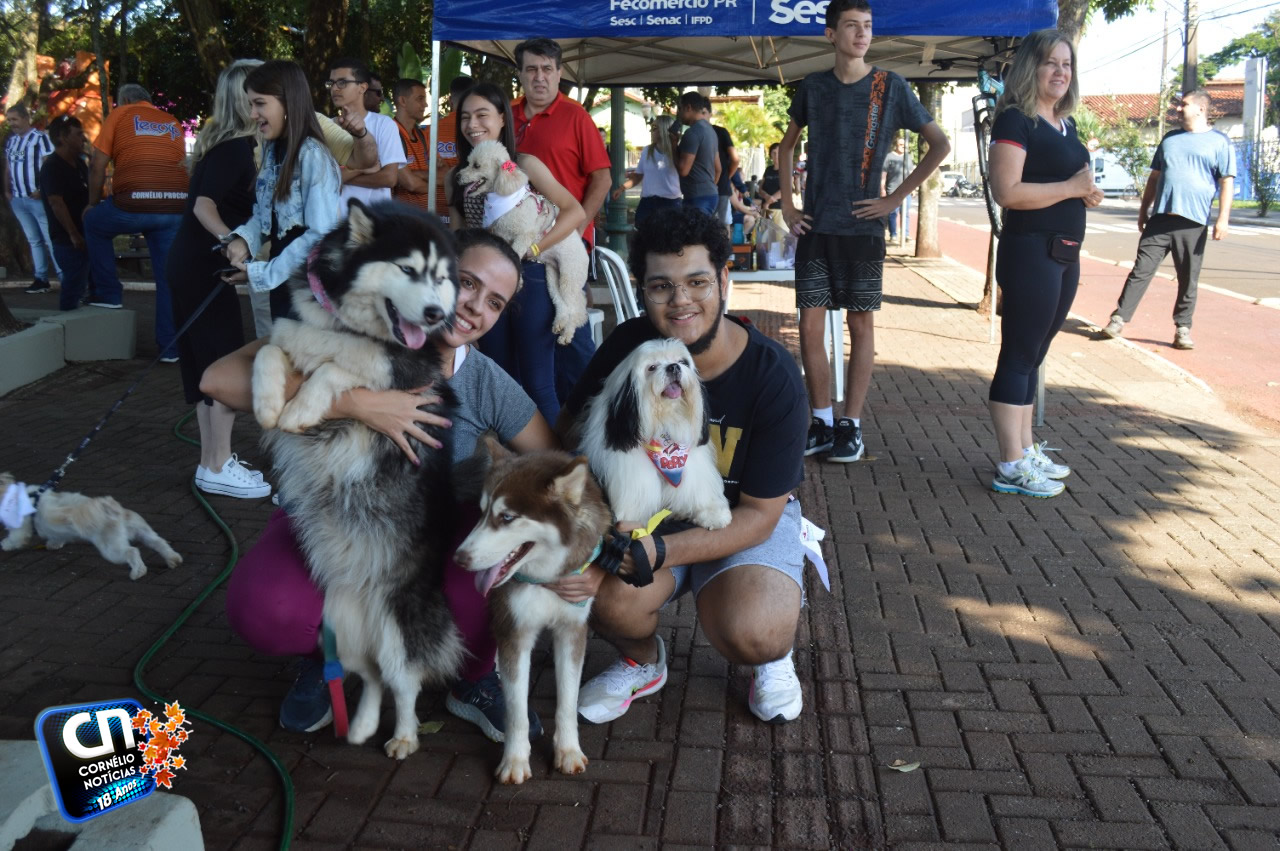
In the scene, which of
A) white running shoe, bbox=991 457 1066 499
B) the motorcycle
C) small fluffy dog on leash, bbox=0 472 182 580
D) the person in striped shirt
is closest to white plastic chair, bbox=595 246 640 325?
white running shoe, bbox=991 457 1066 499

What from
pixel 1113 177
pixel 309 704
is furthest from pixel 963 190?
pixel 309 704

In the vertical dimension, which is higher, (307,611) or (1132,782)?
(307,611)

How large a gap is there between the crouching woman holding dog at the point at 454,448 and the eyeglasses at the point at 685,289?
0.49m

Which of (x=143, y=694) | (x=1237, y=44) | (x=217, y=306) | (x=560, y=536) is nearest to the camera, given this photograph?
(x=560, y=536)

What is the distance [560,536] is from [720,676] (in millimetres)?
1219

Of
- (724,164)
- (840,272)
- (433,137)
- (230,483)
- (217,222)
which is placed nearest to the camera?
(217,222)

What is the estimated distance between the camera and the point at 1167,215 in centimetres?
968

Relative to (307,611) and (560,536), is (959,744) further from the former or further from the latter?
(307,611)

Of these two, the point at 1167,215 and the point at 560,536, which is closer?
the point at 560,536

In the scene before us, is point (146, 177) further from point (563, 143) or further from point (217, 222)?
point (563, 143)

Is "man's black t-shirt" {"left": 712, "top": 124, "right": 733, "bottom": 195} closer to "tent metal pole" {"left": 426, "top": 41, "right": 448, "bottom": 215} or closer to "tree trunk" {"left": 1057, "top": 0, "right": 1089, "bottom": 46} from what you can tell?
"tree trunk" {"left": 1057, "top": 0, "right": 1089, "bottom": 46}

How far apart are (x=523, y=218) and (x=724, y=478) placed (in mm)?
2447

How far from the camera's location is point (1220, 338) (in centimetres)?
1045

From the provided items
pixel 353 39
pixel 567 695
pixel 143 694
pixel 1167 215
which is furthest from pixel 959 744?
pixel 353 39
